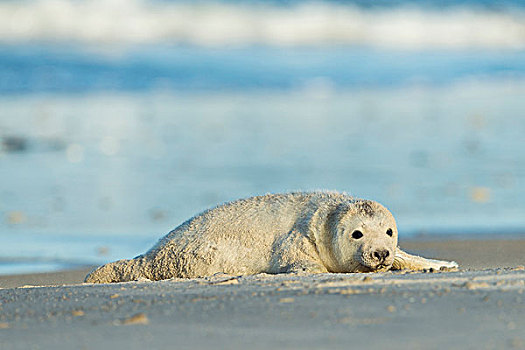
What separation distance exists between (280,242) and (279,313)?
194 cm

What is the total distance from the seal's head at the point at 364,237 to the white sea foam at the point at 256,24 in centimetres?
2552

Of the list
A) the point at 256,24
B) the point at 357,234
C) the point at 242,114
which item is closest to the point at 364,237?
the point at 357,234

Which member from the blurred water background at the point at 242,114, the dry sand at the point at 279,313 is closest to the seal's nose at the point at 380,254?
the dry sand at the point at 279,313

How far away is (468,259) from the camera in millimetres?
6562

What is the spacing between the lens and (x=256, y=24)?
33.6 metres

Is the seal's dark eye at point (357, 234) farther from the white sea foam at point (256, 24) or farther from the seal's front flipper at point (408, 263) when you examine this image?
the white sea foam at point (256, 24)

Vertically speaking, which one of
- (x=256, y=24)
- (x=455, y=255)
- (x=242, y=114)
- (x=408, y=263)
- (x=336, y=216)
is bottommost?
(x=455, y=255)

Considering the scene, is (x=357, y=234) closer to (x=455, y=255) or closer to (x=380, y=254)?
(x=380, y=254)

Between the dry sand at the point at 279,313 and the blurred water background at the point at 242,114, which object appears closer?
the dry sand at the point at 279,313

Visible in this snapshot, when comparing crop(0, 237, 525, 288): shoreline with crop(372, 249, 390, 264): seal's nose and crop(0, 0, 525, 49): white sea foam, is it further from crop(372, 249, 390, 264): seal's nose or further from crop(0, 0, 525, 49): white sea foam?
crop(0, 0, 525, 49): white sea foam

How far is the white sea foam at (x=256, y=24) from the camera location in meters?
30.9

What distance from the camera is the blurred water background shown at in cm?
900

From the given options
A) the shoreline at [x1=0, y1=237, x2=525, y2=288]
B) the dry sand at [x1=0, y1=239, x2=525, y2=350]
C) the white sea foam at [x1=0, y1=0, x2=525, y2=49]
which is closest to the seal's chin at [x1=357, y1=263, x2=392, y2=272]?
the dry sand at [x1=0, y1=239, x2=525, y2=350]

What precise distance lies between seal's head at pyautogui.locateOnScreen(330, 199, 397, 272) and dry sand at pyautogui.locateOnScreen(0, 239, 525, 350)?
1.65ft
